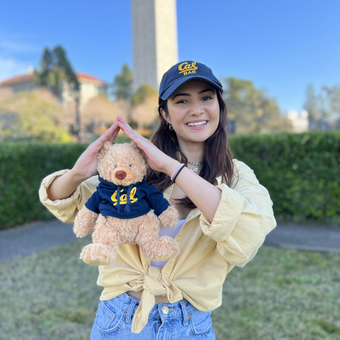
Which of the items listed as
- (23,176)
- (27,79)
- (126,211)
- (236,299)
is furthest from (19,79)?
(126,211)

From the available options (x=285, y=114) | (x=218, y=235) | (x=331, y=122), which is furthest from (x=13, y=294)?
(x=285, y=114)

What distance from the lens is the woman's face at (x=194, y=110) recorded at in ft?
5.44

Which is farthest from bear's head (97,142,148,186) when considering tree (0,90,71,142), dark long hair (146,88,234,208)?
tree (0,90,71,142)

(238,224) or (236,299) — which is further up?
(238,224)

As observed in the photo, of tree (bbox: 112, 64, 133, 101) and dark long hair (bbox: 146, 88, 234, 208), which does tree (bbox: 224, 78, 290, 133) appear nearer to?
tree (bbox: 112, 64, 133, 101)

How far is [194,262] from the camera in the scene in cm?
161

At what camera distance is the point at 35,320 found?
12.0 feet

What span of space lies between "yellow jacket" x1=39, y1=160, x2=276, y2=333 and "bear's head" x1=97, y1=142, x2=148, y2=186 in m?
0.37

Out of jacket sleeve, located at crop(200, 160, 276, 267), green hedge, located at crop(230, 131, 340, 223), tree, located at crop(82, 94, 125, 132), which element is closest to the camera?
jacket sleeve, located at crop(200, 160, 276, 267)

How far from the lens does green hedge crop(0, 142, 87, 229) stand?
6.95m

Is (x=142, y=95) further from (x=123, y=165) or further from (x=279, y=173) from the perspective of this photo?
(x=123, y=165)

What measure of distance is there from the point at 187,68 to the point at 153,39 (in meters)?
56.0

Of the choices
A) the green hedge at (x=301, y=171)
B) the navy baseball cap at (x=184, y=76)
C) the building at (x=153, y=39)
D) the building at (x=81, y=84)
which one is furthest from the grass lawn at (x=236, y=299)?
the building at (x=81, y=84)

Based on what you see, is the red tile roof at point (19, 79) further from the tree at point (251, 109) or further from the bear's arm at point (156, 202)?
the bear's arm at point (156, 202)
